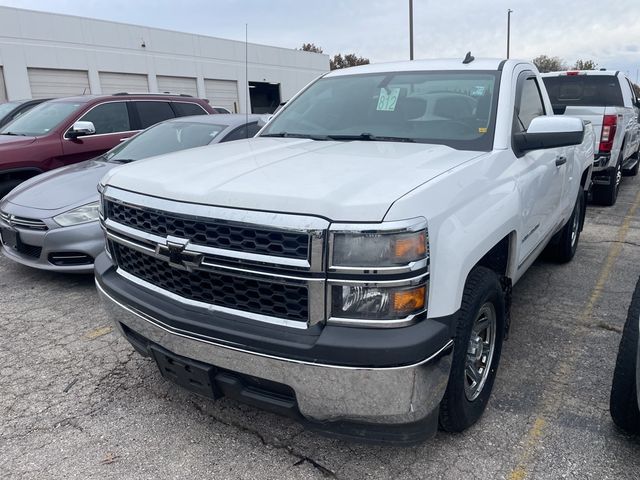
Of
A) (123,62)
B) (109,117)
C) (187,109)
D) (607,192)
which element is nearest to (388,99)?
(109,117)

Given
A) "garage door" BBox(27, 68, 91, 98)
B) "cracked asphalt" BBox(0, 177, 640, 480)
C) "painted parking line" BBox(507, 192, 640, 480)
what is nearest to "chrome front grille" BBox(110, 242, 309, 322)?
"cracked asphalt" BBox(0, 177, 640, 480)

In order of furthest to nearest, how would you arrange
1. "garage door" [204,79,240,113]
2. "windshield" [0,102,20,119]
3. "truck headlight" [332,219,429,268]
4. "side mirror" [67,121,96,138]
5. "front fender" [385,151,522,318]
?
"garage door" [204,79,240,113], "windshield" [0,102,20,119], "side mirror" [67,121,96,138], "front fender" [385,151,522,318], "truck headlight" [332,219,429,268]

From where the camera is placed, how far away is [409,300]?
6.45ft

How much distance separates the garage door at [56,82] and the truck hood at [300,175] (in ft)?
74.2

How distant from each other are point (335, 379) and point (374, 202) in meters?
0.69

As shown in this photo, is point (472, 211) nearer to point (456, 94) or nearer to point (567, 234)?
point (456, 94)

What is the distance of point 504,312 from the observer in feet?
9.23

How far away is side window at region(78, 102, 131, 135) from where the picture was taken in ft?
23.0

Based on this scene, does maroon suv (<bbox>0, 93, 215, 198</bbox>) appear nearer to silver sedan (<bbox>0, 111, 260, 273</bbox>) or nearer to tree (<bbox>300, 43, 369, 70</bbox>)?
silver sedan (<bbox>0, 111, 260, 273</bbox>)

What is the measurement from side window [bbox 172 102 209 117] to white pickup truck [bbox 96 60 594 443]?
5.21 m

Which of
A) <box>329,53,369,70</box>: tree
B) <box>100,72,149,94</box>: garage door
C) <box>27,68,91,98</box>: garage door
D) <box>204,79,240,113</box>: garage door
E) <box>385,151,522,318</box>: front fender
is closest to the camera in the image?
<box>385,151,522,318</box>: front fender

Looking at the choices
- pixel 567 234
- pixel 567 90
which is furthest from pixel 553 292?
pixel 567 90

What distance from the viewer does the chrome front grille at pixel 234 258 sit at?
198 cm

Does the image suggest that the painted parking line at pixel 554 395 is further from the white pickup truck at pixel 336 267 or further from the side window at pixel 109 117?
the side window at pixel 109 117
